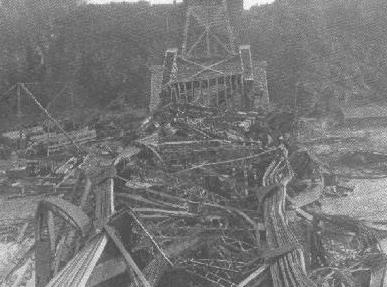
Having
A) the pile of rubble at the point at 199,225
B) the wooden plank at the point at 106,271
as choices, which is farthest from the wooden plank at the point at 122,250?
the wooden plank at the point at 106,271

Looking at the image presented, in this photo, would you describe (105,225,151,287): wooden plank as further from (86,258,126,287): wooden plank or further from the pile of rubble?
(86,258,126,287): wooden plank

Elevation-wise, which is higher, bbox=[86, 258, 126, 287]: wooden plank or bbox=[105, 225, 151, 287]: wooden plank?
bbox=[105, 225, 151, 287]: wooden plank

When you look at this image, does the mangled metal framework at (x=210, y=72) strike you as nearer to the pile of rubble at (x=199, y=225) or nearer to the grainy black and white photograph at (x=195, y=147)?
the grainy black and white photograph at (x=195, y=147)

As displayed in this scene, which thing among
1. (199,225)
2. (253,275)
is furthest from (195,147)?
(253,275)

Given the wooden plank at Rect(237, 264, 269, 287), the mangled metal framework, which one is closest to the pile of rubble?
the wooden plank at Rect(237, 264, 269, 287)

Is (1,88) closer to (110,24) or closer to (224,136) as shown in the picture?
(110,24)

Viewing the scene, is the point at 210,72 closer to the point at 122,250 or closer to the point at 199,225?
the point at 199,225

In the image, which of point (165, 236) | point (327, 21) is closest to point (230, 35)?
point (327, 21)
